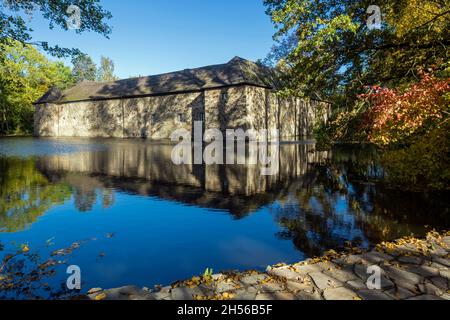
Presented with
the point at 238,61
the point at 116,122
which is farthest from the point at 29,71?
the point at 238,61

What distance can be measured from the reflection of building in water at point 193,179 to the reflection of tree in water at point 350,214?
1057mm

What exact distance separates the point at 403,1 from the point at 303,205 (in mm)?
7084

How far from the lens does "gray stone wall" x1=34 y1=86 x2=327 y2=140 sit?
Result: 33.5 meters

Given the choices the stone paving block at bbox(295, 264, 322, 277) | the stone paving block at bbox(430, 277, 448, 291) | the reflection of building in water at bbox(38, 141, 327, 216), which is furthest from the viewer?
the reflection of building in water at bbox(38, 141, 327, 216)

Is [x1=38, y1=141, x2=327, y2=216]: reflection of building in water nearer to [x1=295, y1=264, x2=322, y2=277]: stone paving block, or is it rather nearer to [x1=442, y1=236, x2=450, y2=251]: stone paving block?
[x1=295, y1=264, x2=322, y2=277]: stone paving block

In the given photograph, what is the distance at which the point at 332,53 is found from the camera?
976 centimetres

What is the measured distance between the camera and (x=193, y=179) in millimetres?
12383

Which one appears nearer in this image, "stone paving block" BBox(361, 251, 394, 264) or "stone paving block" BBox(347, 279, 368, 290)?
"stone paving block" BBox(347, 279, 368, 290)

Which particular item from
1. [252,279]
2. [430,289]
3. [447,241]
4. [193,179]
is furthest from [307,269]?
[193,179]

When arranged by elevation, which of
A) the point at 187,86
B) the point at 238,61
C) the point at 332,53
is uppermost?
the point at 238,61

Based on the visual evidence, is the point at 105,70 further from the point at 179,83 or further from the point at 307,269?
the point at 307,269

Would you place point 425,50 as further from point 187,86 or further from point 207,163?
point 187,86

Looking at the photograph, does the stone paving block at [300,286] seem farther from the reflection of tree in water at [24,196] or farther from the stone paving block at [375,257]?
the reflection of tree in water at [24,196]

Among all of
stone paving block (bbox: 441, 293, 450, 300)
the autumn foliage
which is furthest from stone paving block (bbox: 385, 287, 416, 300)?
the autumn foliage
